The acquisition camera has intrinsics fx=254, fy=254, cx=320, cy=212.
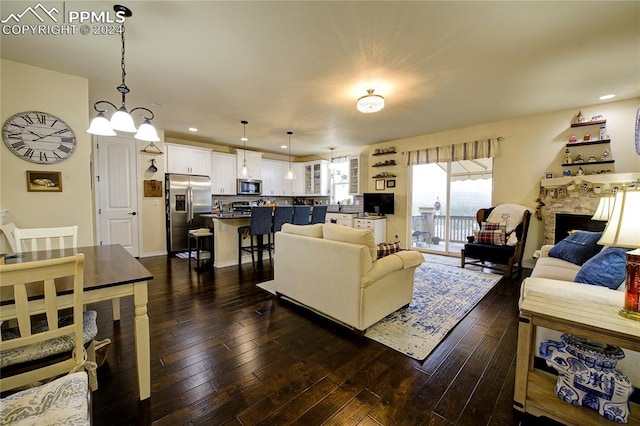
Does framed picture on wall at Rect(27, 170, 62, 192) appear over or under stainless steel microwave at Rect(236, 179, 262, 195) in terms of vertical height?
under

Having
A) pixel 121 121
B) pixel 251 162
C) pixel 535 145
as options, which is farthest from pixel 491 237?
pixel 251 162

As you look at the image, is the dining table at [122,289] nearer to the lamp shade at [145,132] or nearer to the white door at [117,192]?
the lamp shade at [145,132]

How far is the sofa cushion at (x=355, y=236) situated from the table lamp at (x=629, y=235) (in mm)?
1398

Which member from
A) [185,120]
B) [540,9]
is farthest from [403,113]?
[185,120]

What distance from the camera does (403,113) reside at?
423 cm

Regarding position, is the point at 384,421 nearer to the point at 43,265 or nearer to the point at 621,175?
the point at 43,265

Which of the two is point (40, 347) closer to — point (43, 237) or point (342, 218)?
point (43, 237)

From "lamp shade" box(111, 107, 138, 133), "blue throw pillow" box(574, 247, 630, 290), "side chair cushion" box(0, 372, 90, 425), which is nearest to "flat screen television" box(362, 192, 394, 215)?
"blue throw pillow" box(574, 247, 630, 290)

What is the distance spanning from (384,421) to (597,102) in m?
5.14

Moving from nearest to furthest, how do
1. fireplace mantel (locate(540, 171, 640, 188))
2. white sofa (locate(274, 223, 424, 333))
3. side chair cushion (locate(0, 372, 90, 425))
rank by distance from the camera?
side chair cushion (locate(0, 372, 90, 425)) < white sofa (locate(274, 223, 424, 333)) < fireplace mantel (locate(540, 171, 640, 188))

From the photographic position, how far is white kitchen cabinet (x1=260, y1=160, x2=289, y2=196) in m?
7.51

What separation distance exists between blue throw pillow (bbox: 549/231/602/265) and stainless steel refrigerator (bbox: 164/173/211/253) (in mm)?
6279

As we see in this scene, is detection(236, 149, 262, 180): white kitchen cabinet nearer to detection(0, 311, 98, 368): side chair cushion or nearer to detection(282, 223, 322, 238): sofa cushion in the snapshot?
detection(282, 223, 322, 238): sofa cushion

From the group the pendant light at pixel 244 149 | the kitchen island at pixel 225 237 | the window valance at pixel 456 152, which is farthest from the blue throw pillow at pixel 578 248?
the pendant light at pixel 244 149
